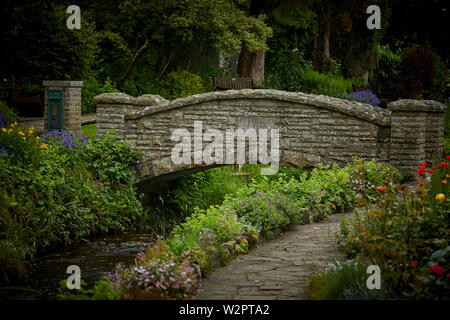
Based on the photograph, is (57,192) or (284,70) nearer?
(57,192)

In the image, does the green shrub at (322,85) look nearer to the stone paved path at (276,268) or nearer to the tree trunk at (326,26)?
the tree trunk at (326,26)

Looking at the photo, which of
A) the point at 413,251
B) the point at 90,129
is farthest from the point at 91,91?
the point at 413,251

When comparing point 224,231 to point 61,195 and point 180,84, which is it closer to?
point 61,195

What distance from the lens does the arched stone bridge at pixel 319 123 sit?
10570 mm

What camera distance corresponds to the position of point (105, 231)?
1014 cm

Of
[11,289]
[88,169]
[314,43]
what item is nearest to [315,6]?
[314,43]

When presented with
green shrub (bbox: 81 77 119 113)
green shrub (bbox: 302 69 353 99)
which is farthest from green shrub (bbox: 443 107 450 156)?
green shrub (bbox: 81 77 119 113)

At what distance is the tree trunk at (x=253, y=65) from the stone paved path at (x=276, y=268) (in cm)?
1204

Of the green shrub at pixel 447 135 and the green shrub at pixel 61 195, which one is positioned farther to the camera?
the green shrub at pixel 447 135

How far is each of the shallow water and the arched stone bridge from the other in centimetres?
212

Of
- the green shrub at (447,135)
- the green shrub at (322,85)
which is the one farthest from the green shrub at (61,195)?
the green shrub at (322,85)

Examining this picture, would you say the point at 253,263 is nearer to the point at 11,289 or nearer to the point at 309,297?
the point at 309,297

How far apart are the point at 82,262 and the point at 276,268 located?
11.3 ft

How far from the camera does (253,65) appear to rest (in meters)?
19.1
